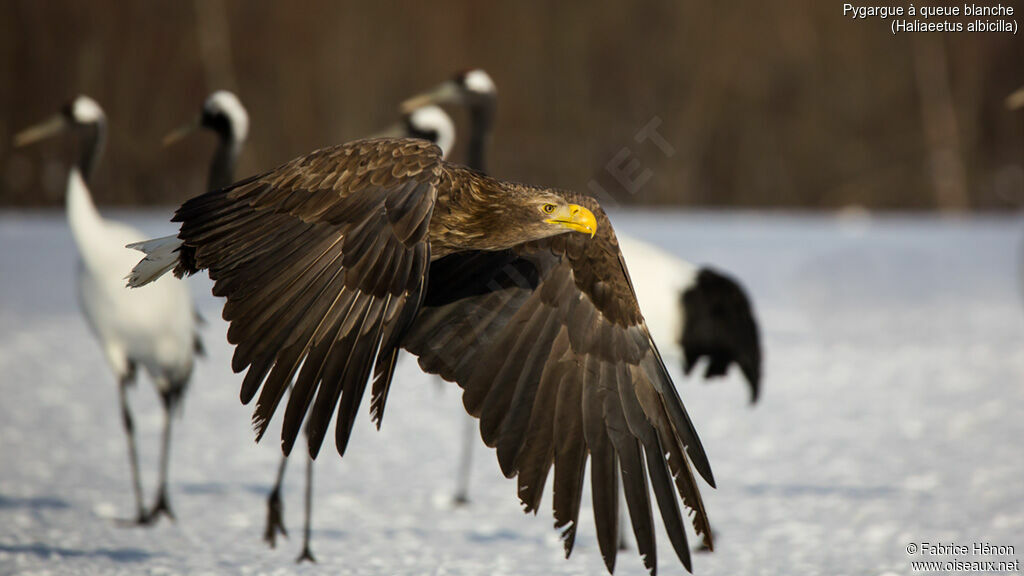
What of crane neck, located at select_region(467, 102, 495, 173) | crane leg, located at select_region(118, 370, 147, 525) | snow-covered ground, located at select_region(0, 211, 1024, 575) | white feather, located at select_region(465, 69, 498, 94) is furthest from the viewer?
white feather, located at select_region(465, 69, 498, 94)

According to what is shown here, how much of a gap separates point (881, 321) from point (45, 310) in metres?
7.18

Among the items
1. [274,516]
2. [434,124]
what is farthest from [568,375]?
[434,124]

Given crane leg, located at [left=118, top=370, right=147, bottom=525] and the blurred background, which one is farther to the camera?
the blurred background

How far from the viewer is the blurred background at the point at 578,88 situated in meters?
12.9

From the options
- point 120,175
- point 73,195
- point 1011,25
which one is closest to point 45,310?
point 120,175

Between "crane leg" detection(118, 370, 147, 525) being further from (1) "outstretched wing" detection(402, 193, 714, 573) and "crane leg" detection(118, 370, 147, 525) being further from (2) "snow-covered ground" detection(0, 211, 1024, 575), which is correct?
(1) "outstretched wing" detection(402, 193, 714, 573)

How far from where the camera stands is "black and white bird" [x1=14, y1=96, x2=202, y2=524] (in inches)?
190

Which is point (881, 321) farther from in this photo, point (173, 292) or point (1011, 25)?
point (173, 292)

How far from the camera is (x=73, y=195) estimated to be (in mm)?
5070

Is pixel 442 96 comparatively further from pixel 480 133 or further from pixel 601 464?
pixel 601 464

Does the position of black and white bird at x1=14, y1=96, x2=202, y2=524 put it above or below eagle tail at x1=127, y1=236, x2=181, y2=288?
below

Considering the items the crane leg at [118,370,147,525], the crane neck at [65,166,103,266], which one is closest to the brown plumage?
the crane leg at [118,370,147,525]

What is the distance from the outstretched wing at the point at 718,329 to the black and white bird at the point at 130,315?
85.8 inches

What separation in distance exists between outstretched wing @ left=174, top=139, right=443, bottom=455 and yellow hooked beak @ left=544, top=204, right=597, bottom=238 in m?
0.47
